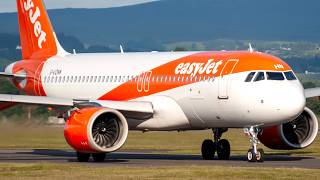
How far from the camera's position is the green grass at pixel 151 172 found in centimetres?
3350

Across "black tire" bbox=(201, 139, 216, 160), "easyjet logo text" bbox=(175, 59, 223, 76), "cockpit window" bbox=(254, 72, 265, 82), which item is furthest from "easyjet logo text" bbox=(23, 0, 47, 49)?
"cockpit window" bbox=(254, 72, 265, 82)

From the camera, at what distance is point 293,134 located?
46219 mm

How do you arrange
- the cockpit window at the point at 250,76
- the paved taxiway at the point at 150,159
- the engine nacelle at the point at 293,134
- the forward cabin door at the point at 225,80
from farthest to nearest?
the engine nacelle at the point at 293,134 < the forward cabin door at the point at 225,80 < the cockpit window at the point at 250,76 < the paved taxiway at the point at 150,159

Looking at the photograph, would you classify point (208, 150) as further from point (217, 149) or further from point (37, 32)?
point (37, 32)

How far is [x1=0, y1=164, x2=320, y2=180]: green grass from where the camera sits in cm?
3350

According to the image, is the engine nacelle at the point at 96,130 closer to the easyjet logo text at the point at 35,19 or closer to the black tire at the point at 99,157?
the black tire at the point at 99,157

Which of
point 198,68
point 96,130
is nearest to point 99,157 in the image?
point 96,130

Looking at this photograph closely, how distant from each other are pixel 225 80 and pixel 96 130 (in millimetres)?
5218

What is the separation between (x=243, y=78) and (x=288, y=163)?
3.51 meters

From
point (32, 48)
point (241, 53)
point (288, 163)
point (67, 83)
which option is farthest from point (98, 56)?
point (288, 163)

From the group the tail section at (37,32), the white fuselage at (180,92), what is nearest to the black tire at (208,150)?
the white fuselage at (180,92)

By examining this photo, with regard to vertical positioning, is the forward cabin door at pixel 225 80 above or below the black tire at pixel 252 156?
above

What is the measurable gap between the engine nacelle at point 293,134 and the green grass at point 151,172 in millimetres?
8730

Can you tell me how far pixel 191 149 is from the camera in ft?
179
